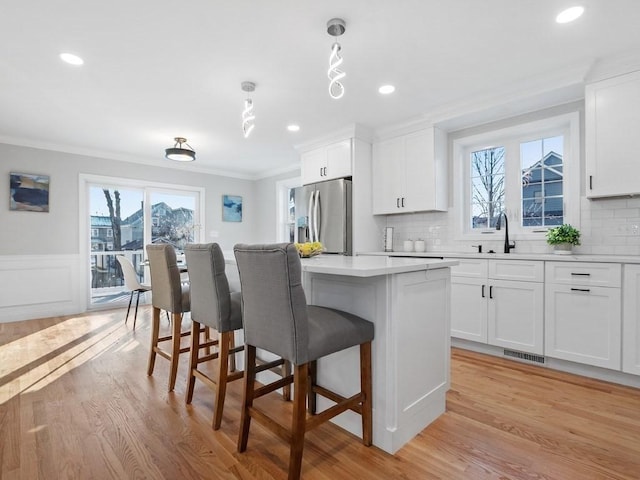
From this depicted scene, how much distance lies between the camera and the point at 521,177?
3473 mm

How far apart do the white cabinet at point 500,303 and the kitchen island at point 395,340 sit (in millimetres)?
1198

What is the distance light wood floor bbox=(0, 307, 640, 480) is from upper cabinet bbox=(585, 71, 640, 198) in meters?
1.50

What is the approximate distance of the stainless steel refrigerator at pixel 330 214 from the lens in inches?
164

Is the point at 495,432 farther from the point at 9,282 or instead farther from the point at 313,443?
the point at 9,282

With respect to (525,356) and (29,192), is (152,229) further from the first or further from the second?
(525,356)

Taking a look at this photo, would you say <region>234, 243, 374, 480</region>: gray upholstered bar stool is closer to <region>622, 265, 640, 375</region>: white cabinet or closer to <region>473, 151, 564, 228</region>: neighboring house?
<region>622, 265, 640, 375</region>: white cabinet

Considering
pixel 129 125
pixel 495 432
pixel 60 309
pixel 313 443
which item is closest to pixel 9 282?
pixel 60 309

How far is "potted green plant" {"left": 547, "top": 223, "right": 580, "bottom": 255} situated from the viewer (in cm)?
287

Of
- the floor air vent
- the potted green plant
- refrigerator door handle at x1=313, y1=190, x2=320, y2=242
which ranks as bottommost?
the floor air vent

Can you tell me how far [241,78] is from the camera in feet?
9.55

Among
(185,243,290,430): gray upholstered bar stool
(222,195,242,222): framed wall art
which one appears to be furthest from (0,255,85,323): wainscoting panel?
(185,243,290,430): gray upholstered bar stool

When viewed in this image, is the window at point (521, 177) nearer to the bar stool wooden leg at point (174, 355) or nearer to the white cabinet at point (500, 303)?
the white cabinet at point (500, 303)

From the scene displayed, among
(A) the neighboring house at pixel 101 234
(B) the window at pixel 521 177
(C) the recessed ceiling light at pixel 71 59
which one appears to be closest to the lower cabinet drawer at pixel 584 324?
(B) the window at pixel 521 177

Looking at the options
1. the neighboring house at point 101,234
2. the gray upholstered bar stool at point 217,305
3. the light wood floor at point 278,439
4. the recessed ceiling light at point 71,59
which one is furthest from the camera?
the neighboring house at point 101,234
